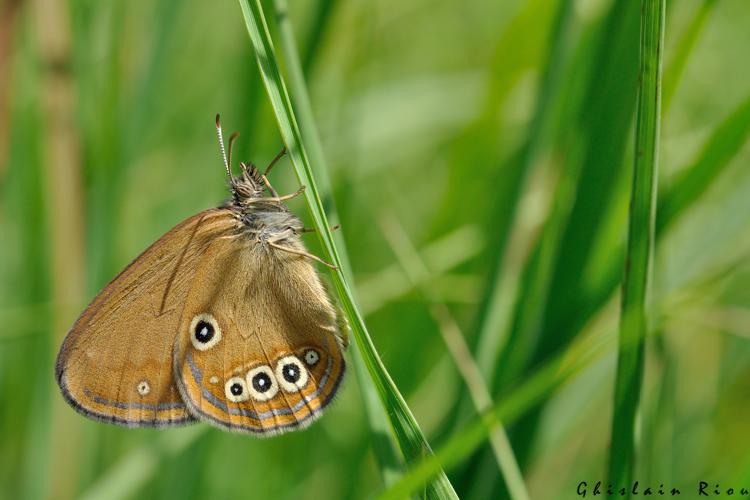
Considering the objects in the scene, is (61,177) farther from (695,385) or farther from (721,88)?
(721,88)

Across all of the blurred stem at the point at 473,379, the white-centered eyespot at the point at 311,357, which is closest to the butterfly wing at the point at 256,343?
the white-centered eyespot at the point at 311,357

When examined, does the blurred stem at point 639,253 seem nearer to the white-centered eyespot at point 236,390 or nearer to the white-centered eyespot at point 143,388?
the white-centered eyespot at point 236,390

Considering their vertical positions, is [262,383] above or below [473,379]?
above

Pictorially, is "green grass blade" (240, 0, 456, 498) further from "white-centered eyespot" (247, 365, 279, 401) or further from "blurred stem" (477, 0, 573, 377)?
"white-centered eyespot" (247, 365, 279, 401)

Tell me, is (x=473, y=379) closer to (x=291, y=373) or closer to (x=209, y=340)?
(x=291, y=373)

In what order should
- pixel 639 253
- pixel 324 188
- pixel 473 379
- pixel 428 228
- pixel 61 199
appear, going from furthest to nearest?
pixel 428 228 < pixel 61 199 < pixel 473 379 < pixel 324 188 < pixel 639 253

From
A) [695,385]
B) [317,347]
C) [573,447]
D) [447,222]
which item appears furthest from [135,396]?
[695,385]

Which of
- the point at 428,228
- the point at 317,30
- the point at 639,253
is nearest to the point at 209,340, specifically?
the point at 317,30

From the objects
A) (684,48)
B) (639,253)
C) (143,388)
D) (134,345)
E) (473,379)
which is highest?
(684,48)
